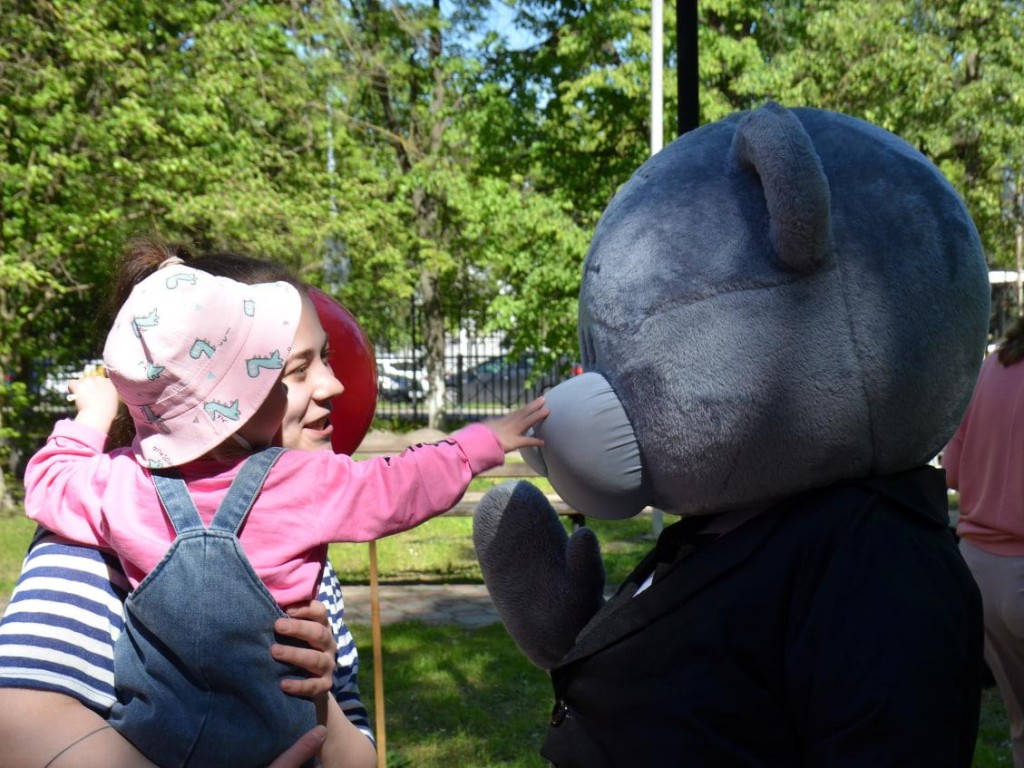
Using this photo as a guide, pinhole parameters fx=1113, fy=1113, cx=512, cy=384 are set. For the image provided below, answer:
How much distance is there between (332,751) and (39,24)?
33.0ft

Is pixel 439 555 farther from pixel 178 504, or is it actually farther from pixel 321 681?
pixel 178 504

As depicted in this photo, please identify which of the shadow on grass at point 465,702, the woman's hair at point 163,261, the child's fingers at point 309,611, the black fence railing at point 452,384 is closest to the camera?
the child's fingers at point 309,611

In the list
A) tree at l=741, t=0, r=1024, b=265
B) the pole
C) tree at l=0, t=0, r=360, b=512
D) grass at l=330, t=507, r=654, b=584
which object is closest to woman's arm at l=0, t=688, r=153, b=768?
grass at l=330, t=507, r=654, b=584

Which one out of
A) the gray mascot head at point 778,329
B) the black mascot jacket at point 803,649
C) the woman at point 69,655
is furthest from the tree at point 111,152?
the black mascot jacket at point 803,649

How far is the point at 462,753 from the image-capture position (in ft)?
16.0

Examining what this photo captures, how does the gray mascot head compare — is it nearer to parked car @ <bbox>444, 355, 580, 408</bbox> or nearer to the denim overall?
the denim overall

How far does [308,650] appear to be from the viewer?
1820mm

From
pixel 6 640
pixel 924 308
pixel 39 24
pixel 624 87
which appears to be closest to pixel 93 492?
pixel 6 640

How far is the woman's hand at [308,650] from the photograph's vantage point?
1789 millimetres

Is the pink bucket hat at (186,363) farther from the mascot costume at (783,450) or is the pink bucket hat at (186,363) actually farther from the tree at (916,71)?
the tree at (916,71)

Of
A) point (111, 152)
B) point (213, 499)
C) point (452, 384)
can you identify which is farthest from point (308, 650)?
point (452, 384)

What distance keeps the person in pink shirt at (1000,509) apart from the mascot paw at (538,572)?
5.54 ft

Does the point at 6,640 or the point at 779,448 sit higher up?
the point at 779,448

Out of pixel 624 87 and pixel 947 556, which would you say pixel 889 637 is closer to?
pixel 947 556
